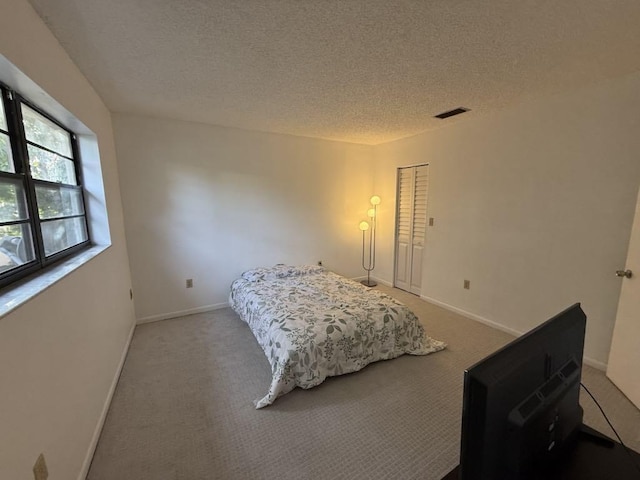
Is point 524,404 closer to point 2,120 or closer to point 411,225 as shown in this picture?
point 2,120

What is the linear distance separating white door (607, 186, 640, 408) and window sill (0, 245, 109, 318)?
3370 mm

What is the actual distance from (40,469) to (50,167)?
1666 millimetres

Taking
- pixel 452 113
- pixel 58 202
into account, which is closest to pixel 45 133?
pixel 58 202

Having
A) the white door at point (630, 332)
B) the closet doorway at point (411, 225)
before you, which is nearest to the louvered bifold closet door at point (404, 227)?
the closet doorway at point (411, 225)

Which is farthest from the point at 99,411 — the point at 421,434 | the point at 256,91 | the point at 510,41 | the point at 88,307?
the point at 510,41

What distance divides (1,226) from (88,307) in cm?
70

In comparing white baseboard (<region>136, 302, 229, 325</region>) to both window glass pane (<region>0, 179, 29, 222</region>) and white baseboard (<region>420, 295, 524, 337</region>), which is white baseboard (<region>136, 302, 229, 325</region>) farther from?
white baseboard (<region>420, 295, 524, 337</region>)

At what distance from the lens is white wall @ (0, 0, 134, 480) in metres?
0.97

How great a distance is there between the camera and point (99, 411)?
5.66 ft

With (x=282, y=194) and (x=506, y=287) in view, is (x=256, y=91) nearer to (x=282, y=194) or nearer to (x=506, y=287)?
(x=282, y=194)

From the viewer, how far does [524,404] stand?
602 mm

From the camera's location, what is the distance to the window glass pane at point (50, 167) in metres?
1.57

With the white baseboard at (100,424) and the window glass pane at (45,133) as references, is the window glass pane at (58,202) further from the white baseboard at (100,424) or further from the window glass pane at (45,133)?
the white baseboard at (100,424)

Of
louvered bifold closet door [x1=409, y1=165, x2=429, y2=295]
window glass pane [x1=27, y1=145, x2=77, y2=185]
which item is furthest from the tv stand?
louvered bifold closet door [x1=409, y1=165, x2=429, y2=295]
